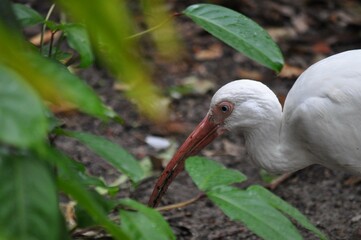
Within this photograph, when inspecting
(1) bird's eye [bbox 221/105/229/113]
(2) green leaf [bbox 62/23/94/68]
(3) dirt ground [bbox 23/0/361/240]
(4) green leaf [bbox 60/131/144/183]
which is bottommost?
(3) dirt ground [bbox 23/0/361/240]

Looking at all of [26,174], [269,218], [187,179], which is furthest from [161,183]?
[26,174]

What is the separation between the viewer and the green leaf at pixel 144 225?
2.16 metres

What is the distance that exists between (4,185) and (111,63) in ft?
1.48

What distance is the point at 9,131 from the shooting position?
1.39m

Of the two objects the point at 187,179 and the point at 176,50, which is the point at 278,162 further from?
the point at 176,50

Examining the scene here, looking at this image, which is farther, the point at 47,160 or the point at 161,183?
the point at 161,183

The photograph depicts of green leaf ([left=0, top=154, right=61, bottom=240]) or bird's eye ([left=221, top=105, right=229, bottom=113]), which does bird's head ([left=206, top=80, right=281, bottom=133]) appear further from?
green leaf ([left=0, top=154, right=61, bottom=240])

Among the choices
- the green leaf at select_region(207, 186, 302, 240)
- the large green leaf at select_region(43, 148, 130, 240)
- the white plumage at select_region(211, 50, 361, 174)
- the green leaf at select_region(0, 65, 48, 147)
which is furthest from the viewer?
the white plumage at select_region(211, 50, 361, 174)

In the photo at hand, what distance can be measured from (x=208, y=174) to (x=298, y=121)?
121 centimetres

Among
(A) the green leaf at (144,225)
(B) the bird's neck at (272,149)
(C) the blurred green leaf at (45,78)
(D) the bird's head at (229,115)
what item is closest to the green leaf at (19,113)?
(C) the blurred green leaf at (45,78)

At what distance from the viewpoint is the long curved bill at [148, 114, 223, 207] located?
403 cm

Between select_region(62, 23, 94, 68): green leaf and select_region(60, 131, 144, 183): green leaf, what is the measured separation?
0.36 m

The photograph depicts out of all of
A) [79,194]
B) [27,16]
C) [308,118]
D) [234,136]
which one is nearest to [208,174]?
[27,16]

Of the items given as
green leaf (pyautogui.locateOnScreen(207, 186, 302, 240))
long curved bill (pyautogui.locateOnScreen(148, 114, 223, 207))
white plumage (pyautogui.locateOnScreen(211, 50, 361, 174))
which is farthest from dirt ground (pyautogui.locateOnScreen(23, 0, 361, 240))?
green leaf (pyautogui.locateOnScreen(207, 186, 302, 240))
